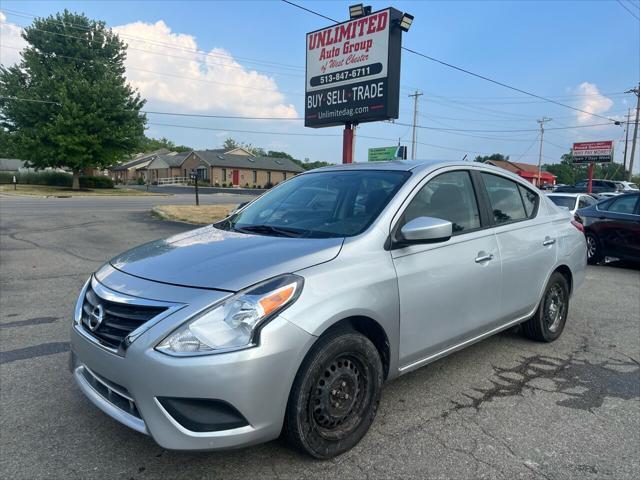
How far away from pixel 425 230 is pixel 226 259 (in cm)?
120

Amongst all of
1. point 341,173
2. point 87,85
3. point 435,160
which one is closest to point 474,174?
point 435,160

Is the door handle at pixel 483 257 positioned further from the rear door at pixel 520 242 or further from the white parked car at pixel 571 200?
the white parked car at pixel 571 200

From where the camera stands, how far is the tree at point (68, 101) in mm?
36312

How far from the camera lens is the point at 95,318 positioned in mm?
2584

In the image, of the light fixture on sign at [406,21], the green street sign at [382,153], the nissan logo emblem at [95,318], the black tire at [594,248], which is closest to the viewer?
the nissan logo emblem at [95,318]

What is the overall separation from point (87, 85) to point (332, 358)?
132 feet

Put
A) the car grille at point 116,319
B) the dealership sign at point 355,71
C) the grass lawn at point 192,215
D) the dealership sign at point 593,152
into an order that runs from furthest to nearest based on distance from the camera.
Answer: the dealership sign at point 593,152, the grass lawn at point 192,215, the dealership sign at point 355,71, the car grille at point 116,319

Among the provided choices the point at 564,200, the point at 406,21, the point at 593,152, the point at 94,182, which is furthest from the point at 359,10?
the point at 94,182

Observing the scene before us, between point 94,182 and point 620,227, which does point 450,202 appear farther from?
point 94,182

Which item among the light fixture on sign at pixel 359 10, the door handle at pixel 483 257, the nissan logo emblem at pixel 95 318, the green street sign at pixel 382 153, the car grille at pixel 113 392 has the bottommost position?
the car grille at pixel 113 392

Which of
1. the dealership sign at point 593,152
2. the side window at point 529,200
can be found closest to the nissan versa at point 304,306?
the side window at point 529,200

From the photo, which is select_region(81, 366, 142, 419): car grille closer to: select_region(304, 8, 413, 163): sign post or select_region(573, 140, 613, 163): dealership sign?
select_region(304, 8, 413, 163): sign post

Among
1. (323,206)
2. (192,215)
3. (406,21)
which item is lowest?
(192,215)

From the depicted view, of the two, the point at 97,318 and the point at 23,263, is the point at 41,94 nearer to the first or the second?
the point at 23,263
